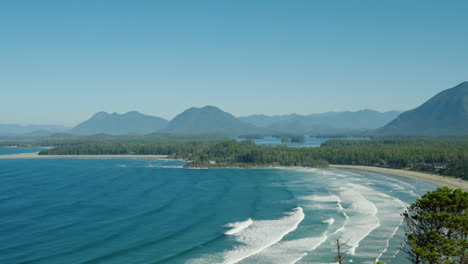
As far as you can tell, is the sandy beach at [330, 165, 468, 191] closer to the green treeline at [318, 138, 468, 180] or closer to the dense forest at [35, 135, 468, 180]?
the green treeline at [318, 138, 468, 180]

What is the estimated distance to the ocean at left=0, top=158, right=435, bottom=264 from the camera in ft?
137

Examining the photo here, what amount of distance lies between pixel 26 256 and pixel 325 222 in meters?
36.3

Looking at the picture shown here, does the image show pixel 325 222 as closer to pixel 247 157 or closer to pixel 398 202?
pixel 398 202

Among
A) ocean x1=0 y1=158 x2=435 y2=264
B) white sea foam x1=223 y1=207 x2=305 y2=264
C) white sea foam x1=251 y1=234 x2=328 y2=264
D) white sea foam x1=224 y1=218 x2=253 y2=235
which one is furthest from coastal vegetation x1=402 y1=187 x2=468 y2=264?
white sea foam x1=224 y1=218 x2=253 y2=235

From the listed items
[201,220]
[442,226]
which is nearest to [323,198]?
[201,220]

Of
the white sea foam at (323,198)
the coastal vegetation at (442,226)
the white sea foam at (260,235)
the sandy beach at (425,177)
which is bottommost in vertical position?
the white sea foam at (260,235)

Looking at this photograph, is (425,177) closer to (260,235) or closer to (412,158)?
(412,158)

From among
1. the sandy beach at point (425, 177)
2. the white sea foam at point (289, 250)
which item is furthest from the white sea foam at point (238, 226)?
the sandy beach at point (425, 177)

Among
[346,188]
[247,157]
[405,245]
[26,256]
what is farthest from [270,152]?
[26,256]

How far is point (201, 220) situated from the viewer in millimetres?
56875

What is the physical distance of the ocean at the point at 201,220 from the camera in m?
41.8

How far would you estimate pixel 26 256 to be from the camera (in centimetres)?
4034

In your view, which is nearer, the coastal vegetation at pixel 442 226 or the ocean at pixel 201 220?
the coastal vegetation at pixel 442 226

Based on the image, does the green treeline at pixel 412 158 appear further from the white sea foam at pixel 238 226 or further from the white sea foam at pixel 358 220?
the white sea foam at pixel 238 226
